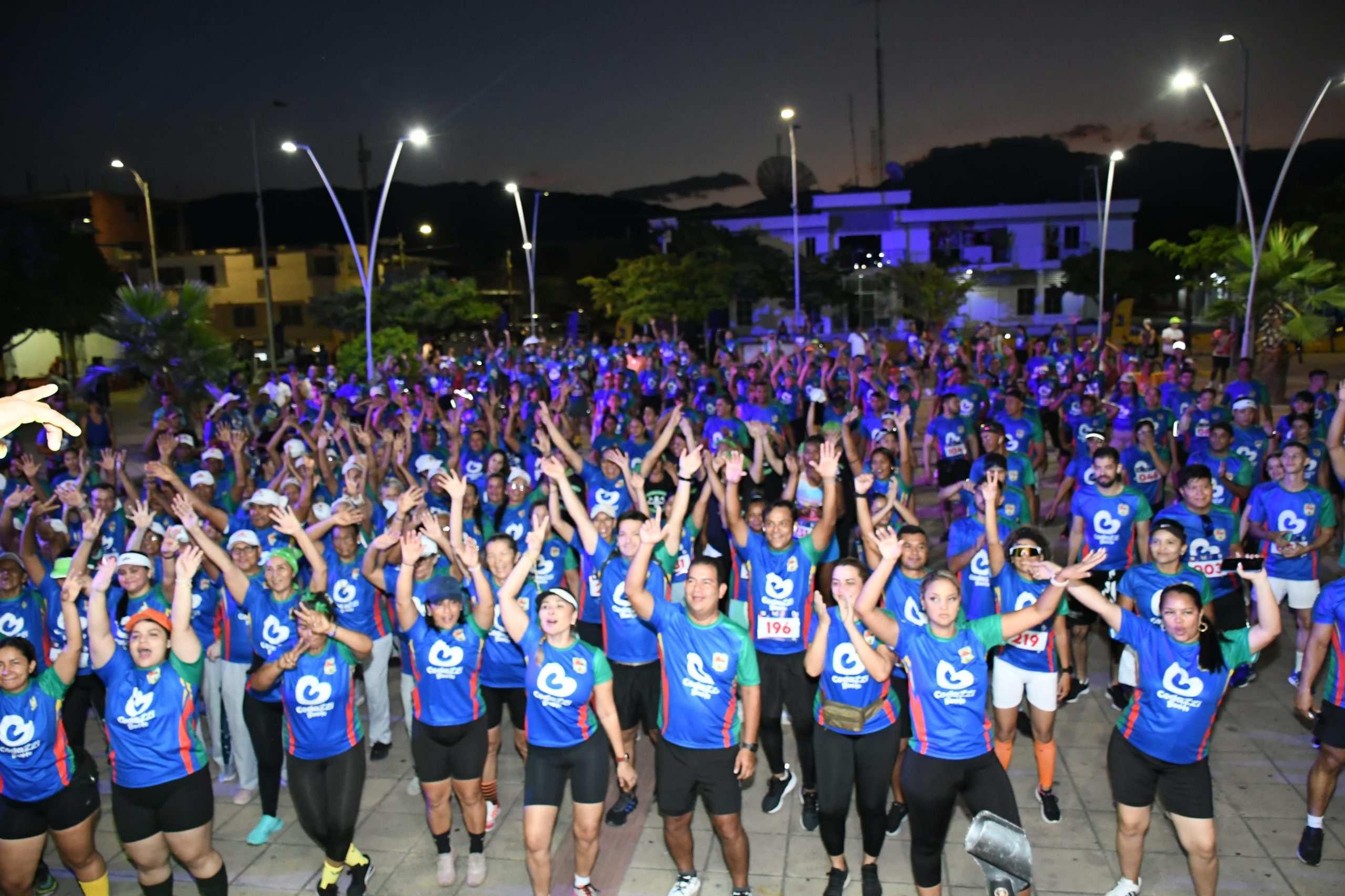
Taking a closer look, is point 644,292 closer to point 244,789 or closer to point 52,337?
point 52,337

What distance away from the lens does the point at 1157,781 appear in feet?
16.0

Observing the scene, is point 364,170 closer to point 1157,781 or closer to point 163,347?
point 163,347

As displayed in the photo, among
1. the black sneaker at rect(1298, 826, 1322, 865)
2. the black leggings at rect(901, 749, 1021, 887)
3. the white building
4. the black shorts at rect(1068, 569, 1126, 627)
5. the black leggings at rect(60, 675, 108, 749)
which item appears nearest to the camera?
the black leggings at rect(901, 749, 1021, 887)

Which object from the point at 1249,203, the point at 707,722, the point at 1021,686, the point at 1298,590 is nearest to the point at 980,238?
the point at 1249,203

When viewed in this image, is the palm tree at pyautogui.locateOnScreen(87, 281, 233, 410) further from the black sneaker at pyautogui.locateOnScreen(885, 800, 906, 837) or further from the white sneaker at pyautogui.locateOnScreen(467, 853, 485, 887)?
the black sneaker at pyautogui.locateOnScreen(885, 800, 906, 837)

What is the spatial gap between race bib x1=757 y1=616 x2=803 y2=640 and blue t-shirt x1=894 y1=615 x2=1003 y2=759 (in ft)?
3.54

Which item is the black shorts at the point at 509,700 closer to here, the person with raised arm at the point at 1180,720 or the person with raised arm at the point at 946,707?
the person with raised arm at the point at 946,707

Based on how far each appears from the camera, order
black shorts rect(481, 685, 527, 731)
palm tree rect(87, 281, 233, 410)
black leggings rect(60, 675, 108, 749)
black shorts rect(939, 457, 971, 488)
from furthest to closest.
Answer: palm tree rect(87, 281, 233, 410), black shorts rect(939, 457, 971, 488), black leggings rect(60, 675, 108, 749), black shorts rect(481, 685, 527, 731)

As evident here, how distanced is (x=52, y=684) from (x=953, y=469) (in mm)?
8606

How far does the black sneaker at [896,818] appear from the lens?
580 cm

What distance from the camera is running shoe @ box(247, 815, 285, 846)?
5980 mm

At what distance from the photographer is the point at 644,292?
37938 millimetres

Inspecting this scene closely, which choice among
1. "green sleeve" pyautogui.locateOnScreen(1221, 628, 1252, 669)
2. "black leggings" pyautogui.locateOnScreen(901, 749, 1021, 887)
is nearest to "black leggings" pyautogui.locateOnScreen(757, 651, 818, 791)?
"black leggings" pyautogui.locateOnScreen(901, 749, 1021, 887)

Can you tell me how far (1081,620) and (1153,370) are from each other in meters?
17.9
